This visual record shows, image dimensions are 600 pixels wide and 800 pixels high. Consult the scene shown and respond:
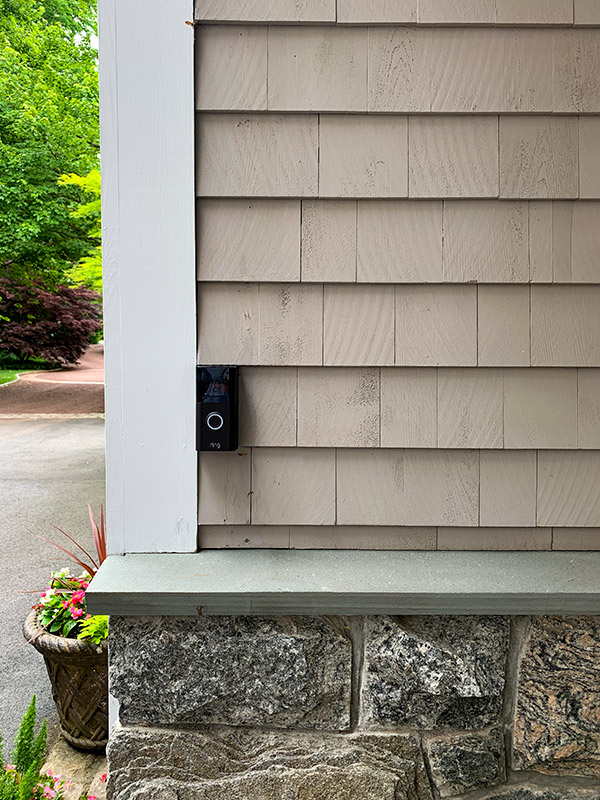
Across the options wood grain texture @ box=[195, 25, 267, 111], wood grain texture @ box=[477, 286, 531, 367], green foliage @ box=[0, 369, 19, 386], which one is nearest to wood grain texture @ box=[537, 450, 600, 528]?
wood grain texture @ box=[477, 286, 531, 367]

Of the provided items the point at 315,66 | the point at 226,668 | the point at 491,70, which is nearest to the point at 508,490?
the point at 226,668

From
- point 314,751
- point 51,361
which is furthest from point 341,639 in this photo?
point 51,361

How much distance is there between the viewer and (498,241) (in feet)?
4.72

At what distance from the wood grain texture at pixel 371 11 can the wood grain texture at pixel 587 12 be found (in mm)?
354

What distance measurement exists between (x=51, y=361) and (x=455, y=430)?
15674 mm

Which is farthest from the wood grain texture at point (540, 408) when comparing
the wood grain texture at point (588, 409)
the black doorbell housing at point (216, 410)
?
the black doorbell housing at point (216, 410)

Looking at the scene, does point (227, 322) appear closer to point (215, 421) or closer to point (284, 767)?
point (215, 421)

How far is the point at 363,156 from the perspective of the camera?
142 cm

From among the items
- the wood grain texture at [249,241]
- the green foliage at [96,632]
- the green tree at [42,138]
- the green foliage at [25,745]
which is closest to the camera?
the wood grain texture at [249,241]

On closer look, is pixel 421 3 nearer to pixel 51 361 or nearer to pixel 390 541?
pixel 390 541

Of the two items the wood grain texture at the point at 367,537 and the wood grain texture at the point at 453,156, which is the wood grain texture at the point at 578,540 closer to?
the wood grain texture at the point at 367,537

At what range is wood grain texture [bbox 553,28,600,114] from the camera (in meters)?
1.41

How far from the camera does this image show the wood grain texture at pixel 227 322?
1.45 meters

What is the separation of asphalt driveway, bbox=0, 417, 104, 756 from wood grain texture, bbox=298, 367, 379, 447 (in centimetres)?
185
